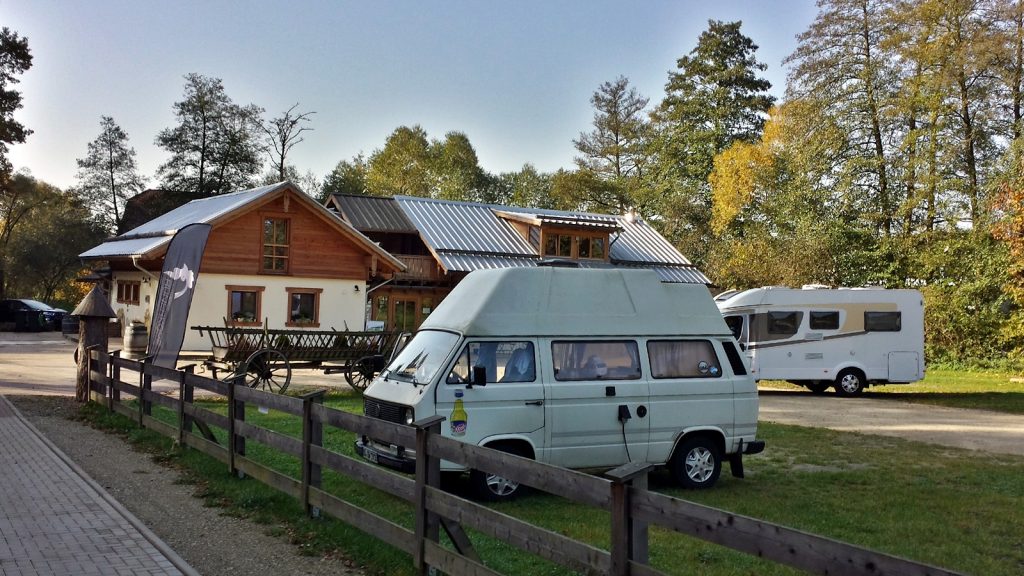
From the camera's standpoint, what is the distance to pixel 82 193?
62.4m

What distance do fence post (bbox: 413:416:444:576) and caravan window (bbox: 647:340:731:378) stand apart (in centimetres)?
428

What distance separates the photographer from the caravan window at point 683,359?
9875mm

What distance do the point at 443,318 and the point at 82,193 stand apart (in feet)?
200

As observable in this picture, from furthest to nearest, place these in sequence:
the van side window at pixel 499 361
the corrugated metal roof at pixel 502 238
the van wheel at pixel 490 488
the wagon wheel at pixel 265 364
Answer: the corrugated metal roof at pixel 502 238 < the wagon wheel at pixel 265 364 < the van side window at pixel 499 361 < the van wheel at pixel 490 488

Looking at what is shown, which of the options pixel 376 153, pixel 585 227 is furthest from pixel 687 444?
pixel 376 153

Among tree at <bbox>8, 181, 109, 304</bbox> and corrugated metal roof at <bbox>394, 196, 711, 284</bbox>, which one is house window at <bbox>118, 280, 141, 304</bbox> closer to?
corrugated metal roof at <bbox>394, 196, 711, 284</bbox>

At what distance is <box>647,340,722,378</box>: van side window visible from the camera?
9875 millimetres

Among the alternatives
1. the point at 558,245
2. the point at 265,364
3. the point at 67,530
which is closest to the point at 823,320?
the point at 265,364

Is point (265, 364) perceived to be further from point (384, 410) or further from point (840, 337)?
point (840, 337)

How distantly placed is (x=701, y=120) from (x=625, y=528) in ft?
164

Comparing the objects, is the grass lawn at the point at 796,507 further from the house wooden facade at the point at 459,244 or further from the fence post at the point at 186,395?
the house wooden facade at the point at 459,244

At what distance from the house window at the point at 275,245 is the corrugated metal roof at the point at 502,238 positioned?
610cm

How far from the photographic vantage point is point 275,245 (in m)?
34.0

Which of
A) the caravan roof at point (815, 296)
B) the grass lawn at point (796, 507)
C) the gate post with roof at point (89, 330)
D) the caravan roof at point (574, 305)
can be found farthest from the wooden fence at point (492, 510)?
the caravan roof at point (815, 296)
